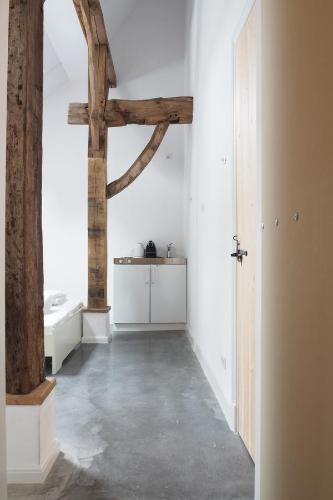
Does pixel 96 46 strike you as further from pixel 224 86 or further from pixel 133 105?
pixel 224 86

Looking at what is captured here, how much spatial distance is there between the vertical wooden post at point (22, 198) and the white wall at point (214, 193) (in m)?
1.07

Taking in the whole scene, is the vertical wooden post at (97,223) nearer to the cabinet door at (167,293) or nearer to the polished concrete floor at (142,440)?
the cabinet door at (167,293)

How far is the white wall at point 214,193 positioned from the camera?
2180 mm

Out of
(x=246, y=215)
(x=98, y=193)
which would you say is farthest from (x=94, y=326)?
(x=246, y=215)

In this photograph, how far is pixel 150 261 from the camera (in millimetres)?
4473

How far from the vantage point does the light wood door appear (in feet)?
5.70

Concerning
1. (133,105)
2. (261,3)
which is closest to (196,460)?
(261,3)

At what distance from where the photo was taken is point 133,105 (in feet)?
13.3

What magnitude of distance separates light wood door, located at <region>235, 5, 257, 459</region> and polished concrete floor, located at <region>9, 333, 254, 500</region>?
0.78 feet

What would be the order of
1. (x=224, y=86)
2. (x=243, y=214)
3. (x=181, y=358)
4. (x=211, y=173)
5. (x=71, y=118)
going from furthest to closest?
(x=71, y=118), (x=181, y=358), (x=211, y=173), (x=224, y=86), (x=243, y=214)

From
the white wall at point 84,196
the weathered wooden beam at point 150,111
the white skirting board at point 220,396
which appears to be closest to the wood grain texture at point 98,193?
the weathered wooden beam at point 150,111

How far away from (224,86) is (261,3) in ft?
3.78

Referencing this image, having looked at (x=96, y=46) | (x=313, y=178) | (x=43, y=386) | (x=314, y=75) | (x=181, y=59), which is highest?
(x=181, y=59)

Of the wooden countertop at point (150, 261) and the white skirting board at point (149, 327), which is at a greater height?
the wooden countertop at point (150, 261)
